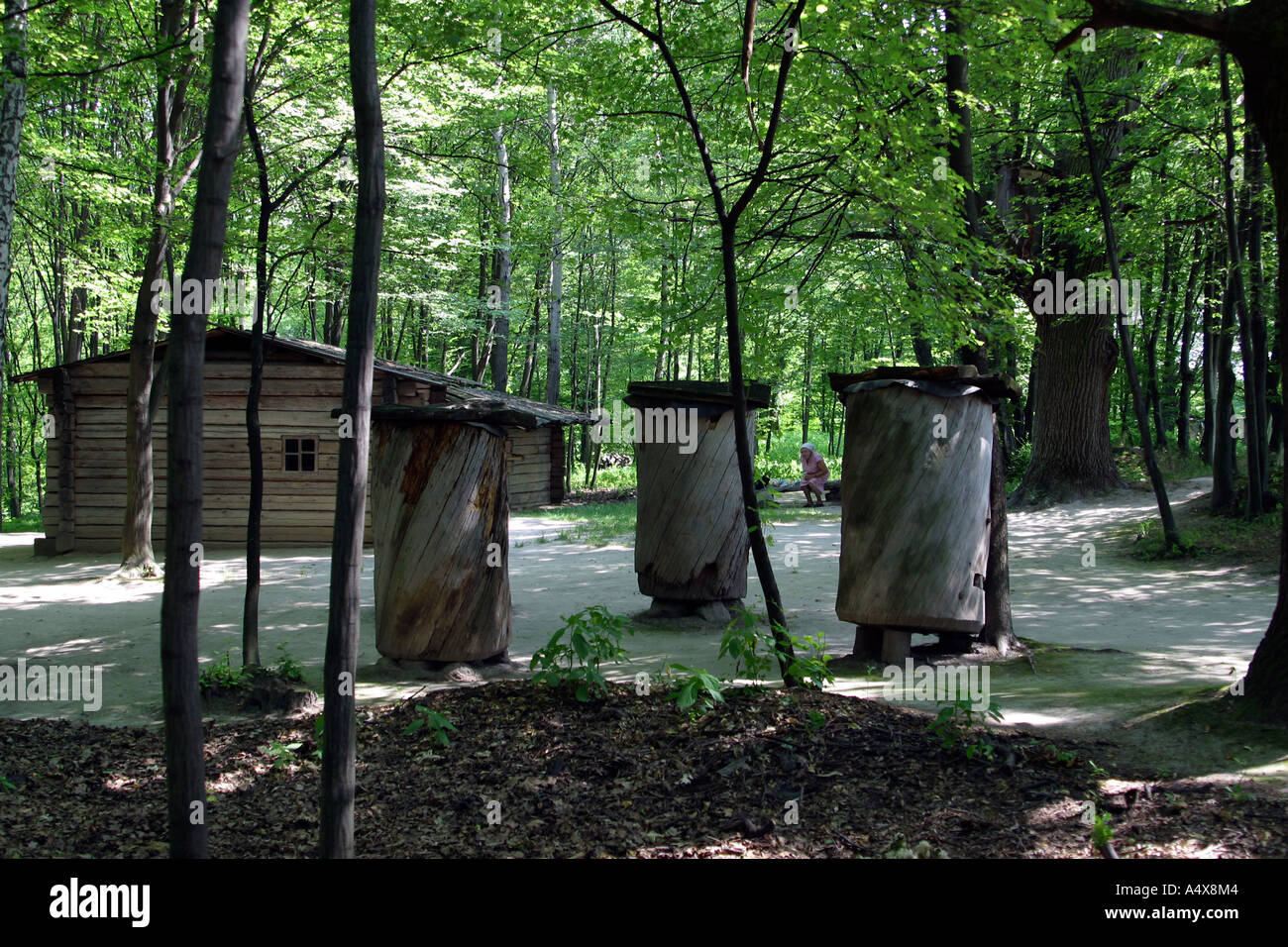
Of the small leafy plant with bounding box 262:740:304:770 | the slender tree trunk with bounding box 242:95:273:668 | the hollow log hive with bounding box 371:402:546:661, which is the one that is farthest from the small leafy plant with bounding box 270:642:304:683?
the small leafy plant with bounding box 262:740:304:770

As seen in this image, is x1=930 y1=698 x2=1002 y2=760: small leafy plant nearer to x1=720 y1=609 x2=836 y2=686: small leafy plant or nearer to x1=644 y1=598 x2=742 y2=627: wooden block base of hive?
x1=720 y1=609 x2=836 y2=686: small leafy plant

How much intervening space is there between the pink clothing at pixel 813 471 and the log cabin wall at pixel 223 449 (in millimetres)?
9203

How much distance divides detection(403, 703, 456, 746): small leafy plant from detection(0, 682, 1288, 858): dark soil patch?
5 cm

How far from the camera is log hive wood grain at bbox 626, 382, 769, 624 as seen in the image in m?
8.91

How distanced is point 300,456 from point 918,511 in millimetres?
13504

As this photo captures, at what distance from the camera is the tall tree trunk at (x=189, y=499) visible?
9.46 ft

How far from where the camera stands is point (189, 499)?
2.92 m

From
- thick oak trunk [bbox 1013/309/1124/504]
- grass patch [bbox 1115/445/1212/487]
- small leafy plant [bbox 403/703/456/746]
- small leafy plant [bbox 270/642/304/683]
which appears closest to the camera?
small leafy plant [bbox 403/703/456/746]

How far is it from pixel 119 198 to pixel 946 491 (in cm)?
1180

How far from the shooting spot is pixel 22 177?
65.4 feet

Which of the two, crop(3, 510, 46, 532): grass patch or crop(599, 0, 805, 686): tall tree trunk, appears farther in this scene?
crop(3, 510, 46, 532): grass patch

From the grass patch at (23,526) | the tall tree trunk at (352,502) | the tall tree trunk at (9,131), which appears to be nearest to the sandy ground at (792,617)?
the tall tree trunk at (9,131)

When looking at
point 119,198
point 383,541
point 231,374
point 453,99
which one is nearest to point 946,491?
point 383,541

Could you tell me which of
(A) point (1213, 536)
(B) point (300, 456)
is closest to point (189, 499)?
(A) point (1213, 536)
